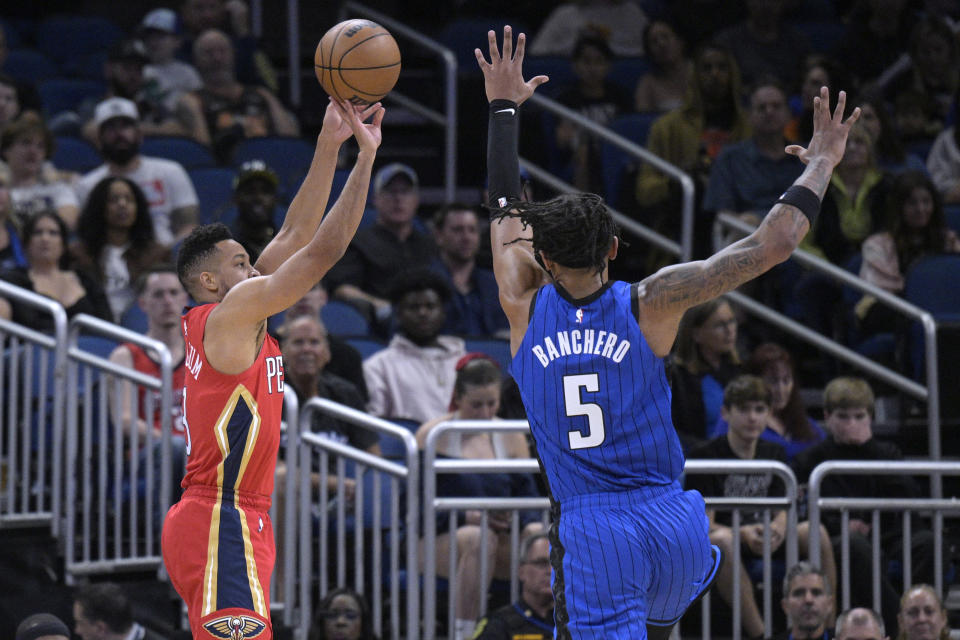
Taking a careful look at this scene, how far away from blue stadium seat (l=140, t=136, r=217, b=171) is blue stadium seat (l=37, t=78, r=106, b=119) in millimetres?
1315

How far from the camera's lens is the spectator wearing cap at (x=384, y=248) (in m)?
10.3

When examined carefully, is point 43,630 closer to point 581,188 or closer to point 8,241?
point 8,241

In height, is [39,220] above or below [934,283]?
above

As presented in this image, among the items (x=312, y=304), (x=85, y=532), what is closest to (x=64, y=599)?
(x=85, y=532)

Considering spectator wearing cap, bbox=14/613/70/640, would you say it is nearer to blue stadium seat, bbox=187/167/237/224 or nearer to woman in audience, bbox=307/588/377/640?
woman in audience, bbox=307/588/377/640

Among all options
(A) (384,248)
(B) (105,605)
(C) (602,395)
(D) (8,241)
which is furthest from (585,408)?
(D) (8,241)

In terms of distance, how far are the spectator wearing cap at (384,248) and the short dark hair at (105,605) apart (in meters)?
3.32

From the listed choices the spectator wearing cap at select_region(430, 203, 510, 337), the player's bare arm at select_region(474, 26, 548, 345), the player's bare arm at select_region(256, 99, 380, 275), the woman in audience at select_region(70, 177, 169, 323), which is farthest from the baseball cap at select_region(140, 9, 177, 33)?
the player's bare arm at select_region(474, 26, 548, 345)

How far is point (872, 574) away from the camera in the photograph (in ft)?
25.7

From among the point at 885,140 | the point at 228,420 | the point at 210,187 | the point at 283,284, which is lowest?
the point at 228,420

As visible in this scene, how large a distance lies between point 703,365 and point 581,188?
2.45 metres

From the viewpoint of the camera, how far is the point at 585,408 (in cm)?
477

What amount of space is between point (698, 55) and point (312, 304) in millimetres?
3901

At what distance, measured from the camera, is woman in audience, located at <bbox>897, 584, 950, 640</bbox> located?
23.9 ft
